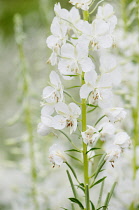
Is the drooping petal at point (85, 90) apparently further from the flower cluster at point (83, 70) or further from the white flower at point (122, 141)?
the white flower at point (122, 141)

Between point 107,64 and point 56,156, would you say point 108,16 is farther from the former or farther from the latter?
point 56,156

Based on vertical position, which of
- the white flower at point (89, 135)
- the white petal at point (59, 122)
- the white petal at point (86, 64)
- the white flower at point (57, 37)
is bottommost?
the white flower at point (89, 135)

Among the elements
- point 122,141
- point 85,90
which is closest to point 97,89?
point 85,90

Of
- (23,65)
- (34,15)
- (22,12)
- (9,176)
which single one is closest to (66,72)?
(23,65)

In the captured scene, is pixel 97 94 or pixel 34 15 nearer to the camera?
pixel 97 94

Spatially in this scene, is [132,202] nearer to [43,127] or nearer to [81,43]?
[43,127]

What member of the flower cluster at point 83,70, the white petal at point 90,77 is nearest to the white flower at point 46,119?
the flower cluster at point 83,70

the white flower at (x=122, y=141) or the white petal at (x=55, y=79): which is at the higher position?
the white petal at (x=55, y=79)
